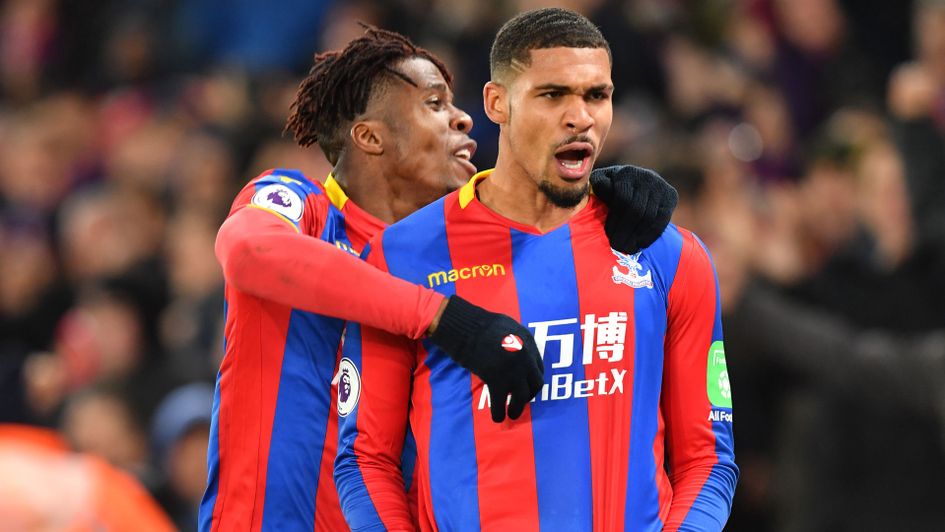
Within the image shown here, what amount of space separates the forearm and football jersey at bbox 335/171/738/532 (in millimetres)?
121

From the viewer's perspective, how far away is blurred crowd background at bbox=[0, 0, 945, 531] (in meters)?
6.51

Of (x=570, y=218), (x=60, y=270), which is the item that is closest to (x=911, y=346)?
(x=570, y=218)

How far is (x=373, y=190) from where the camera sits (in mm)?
4508

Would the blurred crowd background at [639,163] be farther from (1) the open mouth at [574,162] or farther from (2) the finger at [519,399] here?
(1) the open mouth at [574,162]

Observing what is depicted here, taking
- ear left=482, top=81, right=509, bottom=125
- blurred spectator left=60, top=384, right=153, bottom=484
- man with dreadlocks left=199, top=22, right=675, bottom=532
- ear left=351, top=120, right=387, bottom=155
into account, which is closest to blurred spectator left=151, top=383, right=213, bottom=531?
blurred spectator left=60, top=384, right=153, bottom=484

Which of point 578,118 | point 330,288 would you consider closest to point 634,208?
point 578,118

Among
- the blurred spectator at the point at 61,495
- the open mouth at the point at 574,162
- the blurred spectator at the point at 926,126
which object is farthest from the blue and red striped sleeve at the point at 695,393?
the blurred spectator at the point at 926,126

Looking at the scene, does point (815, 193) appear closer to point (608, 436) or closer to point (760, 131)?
point (760, 131)

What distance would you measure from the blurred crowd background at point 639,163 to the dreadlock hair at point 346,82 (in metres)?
1.31

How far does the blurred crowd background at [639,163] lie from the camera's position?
21.4ft

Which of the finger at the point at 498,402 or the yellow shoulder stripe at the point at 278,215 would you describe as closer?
the finger at the point at 498,402

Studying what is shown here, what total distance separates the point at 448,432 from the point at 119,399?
16.5 ft

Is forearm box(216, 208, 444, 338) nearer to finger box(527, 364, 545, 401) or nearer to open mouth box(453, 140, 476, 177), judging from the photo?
finger box(527, 364, 545, 401)

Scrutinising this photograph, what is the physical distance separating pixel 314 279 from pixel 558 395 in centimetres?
70
